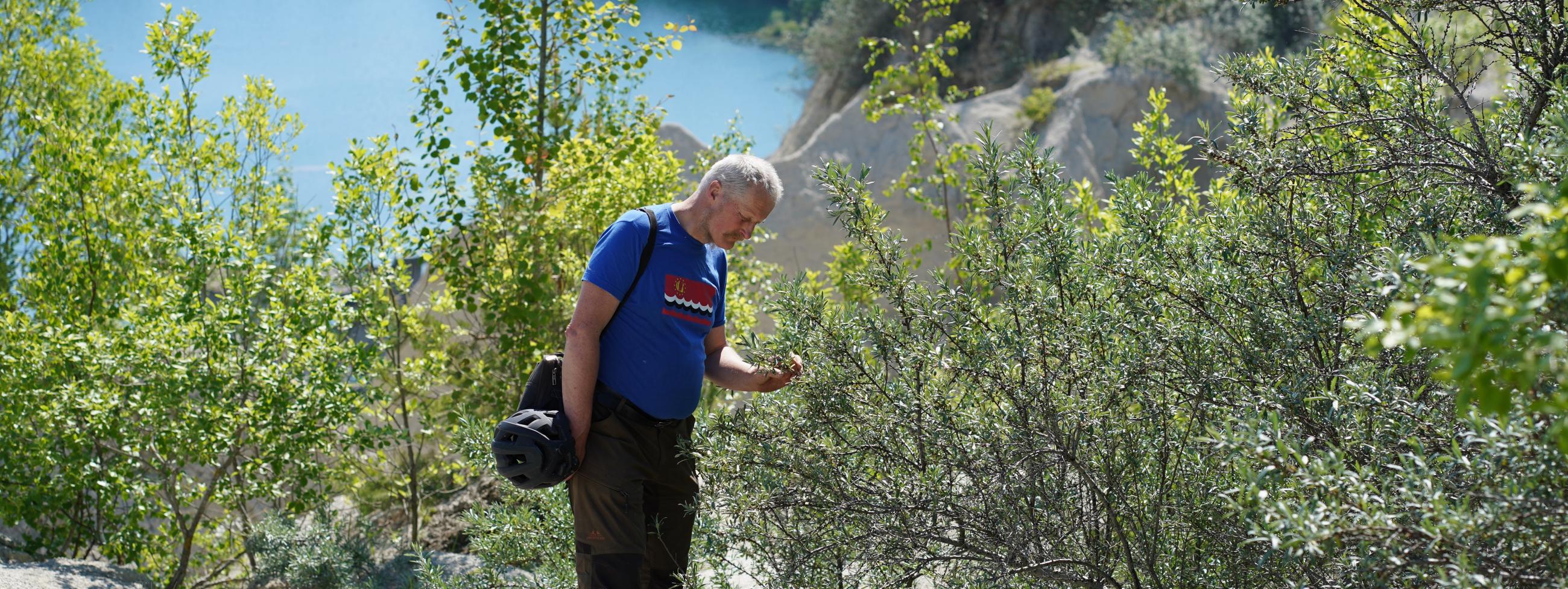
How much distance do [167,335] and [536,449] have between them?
251 centimetres

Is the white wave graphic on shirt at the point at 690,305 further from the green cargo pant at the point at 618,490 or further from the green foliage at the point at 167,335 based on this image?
the green foliage at the point at 167,335

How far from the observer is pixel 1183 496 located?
2363mm

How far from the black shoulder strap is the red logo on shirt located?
0.20 ft

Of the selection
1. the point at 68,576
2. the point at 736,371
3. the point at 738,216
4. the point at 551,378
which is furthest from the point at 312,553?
the point at 738,216

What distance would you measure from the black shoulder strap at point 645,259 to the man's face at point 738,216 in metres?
0.13

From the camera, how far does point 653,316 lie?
8.67 ft

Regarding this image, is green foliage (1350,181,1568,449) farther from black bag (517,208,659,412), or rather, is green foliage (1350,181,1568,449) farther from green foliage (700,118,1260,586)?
black bag (517,208,659,412)

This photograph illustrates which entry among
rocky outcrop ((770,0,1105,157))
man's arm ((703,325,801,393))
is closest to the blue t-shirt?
man's arm ((703,325,801,393))

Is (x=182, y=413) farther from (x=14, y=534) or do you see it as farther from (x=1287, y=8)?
(x=1287, y=8)

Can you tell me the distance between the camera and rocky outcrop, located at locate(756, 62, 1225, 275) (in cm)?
973

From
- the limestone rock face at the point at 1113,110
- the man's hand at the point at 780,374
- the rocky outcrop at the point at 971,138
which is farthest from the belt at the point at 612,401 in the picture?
the limestone rock face at the point at 1113,110

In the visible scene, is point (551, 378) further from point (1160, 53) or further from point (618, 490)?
point (1160, 53)

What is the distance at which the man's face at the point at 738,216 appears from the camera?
2.62 m

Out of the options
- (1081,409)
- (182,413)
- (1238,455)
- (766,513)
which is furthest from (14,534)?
(1238,455)
